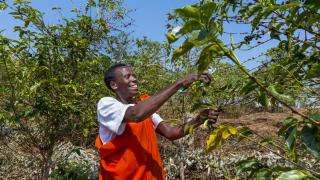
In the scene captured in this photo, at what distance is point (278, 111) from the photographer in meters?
12.4

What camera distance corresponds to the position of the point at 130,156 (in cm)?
270

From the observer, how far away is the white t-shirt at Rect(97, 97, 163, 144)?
2.59m

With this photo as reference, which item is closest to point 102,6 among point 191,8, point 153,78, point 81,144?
point 153,78

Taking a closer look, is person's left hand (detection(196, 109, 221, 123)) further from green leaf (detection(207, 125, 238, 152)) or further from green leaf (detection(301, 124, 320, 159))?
green leaf (detection(301, 124, 320, 159))

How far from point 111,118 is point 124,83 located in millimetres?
370

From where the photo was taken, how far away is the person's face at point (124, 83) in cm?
293

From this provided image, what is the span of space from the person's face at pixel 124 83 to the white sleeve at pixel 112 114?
0.79ft

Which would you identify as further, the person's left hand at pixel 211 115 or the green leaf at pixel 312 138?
the person's left hand at pixel 211 115

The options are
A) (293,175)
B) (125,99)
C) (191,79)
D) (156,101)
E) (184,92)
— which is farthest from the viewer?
(184,92)

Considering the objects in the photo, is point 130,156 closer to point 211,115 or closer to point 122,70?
point 122,70

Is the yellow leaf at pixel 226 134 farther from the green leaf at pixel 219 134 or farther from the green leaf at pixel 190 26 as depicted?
the green leaf at pixel 190 26

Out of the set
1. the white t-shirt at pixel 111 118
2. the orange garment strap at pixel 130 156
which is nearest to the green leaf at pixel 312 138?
the white t-shirt at pixel 111 118

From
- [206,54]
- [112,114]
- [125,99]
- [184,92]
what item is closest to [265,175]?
[206,54]

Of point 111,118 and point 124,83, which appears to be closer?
point 111,118
